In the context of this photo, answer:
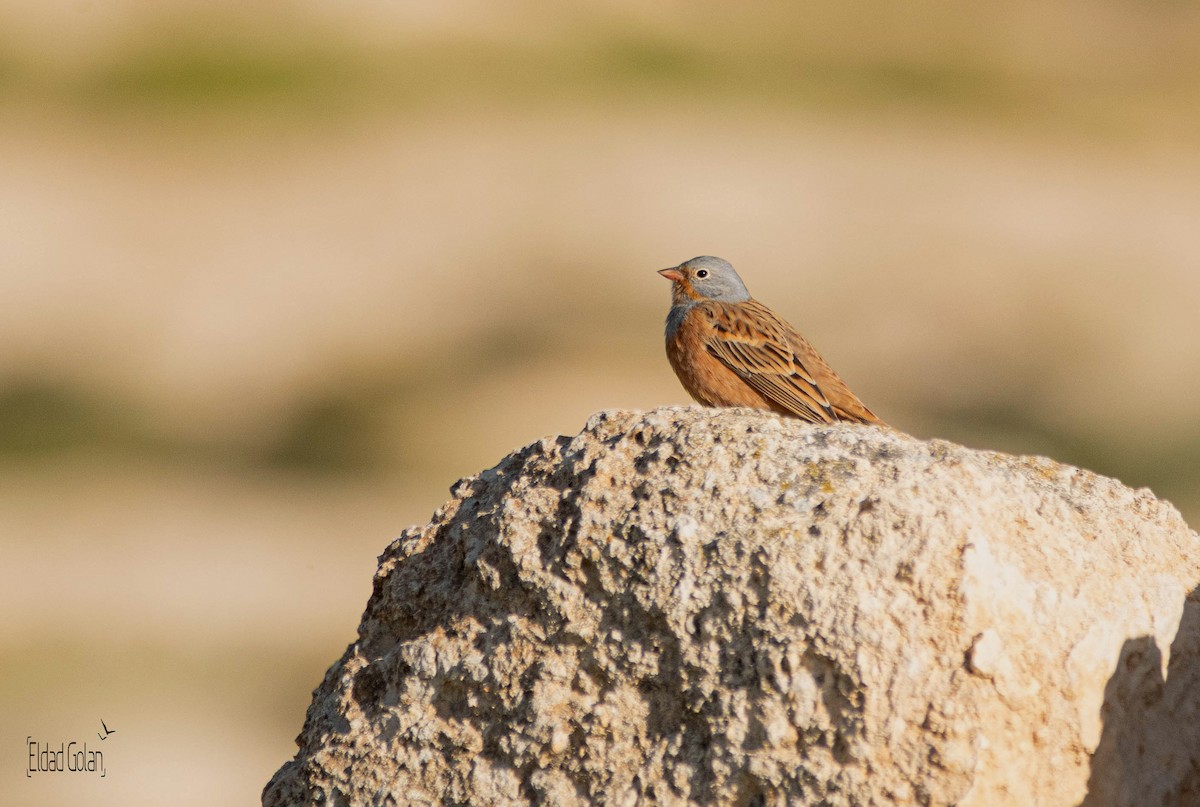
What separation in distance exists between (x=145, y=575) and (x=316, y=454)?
4.89m

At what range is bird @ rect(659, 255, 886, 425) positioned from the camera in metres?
8.18

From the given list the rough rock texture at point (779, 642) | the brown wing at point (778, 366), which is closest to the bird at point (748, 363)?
the brown wing at point (778, 366)

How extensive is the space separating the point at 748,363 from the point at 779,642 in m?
4.79

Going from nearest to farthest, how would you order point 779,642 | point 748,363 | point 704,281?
1. point 779,642
2. point 748,363
3. point 704,281

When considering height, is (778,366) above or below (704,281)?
below

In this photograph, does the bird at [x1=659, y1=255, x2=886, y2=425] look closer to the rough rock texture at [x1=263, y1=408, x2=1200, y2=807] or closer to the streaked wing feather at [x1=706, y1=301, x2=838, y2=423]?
the streaked wing feather at [x1=706, y1=301, x2=838, y2=423]

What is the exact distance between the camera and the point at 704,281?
9203 millimetres

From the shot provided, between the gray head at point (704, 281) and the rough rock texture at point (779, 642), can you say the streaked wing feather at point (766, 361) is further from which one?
the rough rock texture at point (779, 642)

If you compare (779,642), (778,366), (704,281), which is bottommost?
(779,642)

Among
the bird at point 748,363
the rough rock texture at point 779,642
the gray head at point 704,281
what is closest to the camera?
the rough rock texture at point 779,642

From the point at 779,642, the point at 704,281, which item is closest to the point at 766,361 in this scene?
the point at 704,281

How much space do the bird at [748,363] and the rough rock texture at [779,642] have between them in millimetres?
3787

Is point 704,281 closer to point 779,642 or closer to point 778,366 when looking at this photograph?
point 778,366

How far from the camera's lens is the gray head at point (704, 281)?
30.1ft
